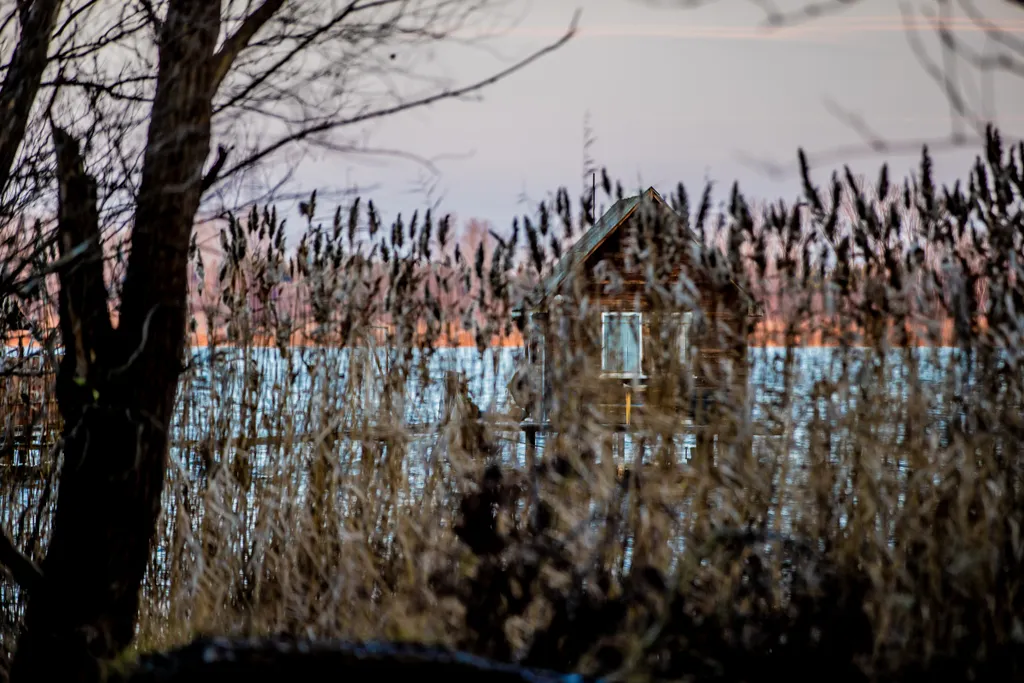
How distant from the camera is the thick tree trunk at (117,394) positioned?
9.41 ft

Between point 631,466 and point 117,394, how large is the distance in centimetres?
175

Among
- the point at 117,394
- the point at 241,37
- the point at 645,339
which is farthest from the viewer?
the point at 645,339

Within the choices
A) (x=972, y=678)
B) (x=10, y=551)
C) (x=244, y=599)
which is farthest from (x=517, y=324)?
(x=972, y=678)

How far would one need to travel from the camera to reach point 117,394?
9.36 feet

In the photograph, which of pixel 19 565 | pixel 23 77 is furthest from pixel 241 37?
pixel 19 565

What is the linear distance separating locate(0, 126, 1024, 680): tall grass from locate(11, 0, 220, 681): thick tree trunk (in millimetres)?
200

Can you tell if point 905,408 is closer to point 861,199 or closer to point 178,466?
point 861,199

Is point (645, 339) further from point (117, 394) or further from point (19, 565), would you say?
point (19, 565)

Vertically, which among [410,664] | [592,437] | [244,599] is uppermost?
[592,437]

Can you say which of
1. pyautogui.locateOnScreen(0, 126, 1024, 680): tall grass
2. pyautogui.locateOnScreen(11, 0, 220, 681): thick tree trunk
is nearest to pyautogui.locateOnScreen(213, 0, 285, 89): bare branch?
pyautogui.locateOnScreen(11, 0, 220, 681): thick tree trunk

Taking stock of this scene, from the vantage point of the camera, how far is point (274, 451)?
13.2ft

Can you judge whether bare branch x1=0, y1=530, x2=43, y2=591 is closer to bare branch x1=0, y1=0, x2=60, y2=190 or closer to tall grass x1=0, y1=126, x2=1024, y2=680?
tall grass x1=0, y1=126, x2=1024, y2=680

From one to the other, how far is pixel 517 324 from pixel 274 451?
3.77 ft

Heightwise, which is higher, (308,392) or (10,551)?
(308,392)
